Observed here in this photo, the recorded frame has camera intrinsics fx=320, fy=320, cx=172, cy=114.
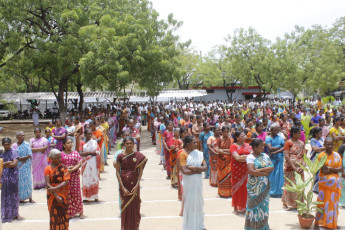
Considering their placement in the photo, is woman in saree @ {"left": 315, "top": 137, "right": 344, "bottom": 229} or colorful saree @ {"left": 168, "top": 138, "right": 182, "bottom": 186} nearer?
woman in saree @ {"left": 315, "top": 137, "right": 344, "bottom": 229}

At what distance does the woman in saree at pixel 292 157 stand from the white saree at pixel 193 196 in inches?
85.5

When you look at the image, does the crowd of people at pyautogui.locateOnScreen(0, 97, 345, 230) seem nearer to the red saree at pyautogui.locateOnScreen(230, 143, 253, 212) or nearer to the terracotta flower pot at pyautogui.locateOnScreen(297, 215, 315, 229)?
the red saree at pyautogui.locateOnScreen(230, 143, 253, 212)

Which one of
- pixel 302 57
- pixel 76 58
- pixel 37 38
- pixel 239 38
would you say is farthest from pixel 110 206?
pixel 239 38

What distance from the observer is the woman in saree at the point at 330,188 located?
5.38m

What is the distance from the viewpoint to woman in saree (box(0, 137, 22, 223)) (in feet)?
20.2

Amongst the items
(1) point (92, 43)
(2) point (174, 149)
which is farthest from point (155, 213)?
(1) point (92, 43)

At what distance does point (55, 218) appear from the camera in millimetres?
4793

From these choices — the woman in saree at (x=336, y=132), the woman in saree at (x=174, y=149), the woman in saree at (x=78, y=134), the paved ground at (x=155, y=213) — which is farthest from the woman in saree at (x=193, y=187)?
the woman in saree at (x=78, y=134)

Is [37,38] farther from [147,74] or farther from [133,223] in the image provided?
[133,223]

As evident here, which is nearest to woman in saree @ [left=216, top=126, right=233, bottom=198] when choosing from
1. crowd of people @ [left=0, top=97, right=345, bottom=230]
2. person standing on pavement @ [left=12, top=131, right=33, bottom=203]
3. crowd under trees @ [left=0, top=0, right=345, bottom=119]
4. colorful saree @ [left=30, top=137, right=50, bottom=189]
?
crowd of people @ [left=0, top=97, right=345, bottom=230]

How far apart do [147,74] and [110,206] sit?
1256 cm

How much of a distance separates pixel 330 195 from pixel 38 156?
6.75m

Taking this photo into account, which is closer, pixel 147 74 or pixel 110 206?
pixel 110 206

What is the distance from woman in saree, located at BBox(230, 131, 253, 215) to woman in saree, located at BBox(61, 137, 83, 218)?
2990 mm
